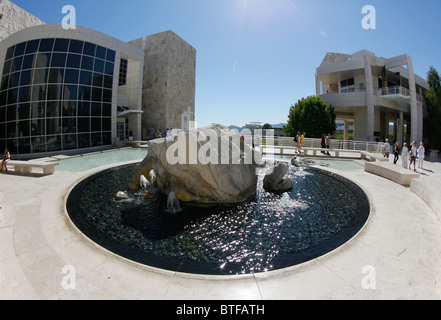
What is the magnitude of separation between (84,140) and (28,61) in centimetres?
861

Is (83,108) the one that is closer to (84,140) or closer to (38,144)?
(84,140)

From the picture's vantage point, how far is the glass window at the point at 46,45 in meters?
20.3

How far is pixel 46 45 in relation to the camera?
66.9 ft

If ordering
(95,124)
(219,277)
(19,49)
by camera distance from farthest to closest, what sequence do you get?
(95,124) < (19,49) < (219,277)

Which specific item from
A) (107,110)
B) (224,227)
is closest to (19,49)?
(107,110)

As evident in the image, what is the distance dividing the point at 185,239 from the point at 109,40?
26.1 m

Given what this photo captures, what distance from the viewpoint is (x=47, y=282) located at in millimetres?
3318

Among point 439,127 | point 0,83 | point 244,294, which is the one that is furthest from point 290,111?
point 0,83

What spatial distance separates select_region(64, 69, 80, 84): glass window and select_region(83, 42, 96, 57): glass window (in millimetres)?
2286

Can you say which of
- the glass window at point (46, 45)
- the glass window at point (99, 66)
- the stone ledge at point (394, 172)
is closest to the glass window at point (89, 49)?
the glass window at point (99, 66)

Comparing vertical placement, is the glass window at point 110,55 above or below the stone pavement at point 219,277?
above

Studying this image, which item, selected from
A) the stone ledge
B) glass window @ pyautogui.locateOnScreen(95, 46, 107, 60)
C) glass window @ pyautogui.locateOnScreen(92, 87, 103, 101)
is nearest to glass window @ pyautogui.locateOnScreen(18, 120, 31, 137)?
glass window @ pyautogui.locateOnScreen(92, 87, 103, 101)

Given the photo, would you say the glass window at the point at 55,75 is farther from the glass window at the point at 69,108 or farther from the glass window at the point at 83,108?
the glass window at the point at 83,108

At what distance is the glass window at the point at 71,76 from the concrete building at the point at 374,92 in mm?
30772
